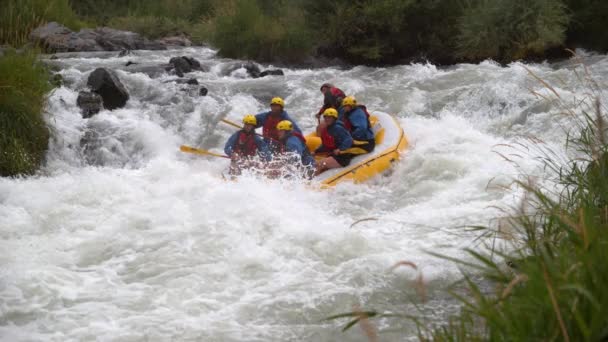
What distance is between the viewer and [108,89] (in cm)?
843

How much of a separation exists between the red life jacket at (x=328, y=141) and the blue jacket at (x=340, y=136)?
25mm

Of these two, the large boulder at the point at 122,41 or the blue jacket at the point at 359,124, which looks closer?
the blue jacket at the point at 359,124

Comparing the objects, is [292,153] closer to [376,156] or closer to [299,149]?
[299,149]

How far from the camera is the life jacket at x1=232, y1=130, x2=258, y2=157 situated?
6461 mm

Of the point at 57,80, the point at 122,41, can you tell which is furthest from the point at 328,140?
the point at 122,41

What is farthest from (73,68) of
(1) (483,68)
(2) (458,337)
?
(2) (458,337)

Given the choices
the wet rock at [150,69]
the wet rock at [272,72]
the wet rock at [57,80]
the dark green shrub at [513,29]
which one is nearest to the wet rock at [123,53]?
the wet rock at [150,69]

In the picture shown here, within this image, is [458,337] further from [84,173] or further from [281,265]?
[84,173]

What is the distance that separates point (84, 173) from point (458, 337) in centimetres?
550

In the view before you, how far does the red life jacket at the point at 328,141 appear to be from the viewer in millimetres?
6820

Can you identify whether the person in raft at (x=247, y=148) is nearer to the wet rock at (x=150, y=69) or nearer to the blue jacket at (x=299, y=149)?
the blue jacket at (x=299, y=149)

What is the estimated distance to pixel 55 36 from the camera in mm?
12406

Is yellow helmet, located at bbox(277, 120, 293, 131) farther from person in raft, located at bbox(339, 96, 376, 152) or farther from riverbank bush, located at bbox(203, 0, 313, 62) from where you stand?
riverbank bush, located at bbox(203, 0, 313, 62)

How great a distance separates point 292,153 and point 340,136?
679 mm
